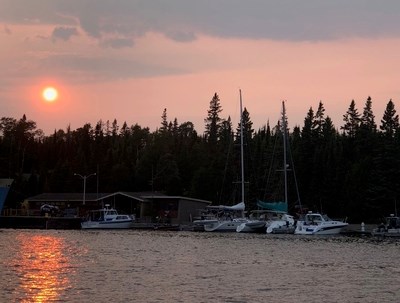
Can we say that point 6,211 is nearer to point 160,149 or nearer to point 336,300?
point 160,149

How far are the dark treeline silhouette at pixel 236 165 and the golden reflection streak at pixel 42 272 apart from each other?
57819mm

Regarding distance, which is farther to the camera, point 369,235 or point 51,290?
point 369,235

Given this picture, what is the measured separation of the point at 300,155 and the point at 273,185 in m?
13.2

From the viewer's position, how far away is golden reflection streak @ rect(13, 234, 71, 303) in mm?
26328

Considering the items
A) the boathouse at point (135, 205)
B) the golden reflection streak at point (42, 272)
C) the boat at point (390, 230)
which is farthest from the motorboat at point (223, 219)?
the golden reflection streak at point (42, 272)

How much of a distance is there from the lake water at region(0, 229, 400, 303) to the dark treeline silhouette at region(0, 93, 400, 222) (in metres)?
51.9

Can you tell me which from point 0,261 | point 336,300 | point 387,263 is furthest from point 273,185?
point 336,300

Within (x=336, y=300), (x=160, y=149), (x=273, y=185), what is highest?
(x=160, y=149)

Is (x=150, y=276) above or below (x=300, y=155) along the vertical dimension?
below

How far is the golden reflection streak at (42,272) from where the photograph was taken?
2633cm

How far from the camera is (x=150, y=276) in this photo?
33.0 metres

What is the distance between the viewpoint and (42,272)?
3375 centimetres

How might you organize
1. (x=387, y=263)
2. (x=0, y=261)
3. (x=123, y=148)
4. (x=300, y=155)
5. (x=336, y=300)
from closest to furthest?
(x=336, y=300) → (x=0, y=261) → (x=387, y=263) → (x=300, y=155) → (x=123, y=148)

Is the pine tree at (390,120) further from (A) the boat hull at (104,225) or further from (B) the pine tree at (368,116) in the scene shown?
(A) the boat hull at (104,225)
